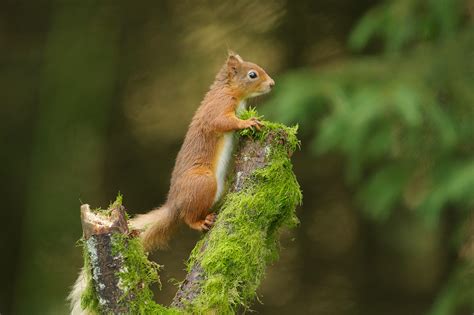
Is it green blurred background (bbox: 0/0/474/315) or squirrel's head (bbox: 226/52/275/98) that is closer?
squirrel's head (bbox: 226/52/275/98)

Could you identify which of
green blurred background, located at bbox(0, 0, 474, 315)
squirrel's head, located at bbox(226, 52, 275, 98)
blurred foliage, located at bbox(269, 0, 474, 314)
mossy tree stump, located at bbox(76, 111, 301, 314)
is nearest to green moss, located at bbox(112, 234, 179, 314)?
mossy tree stump, located at bbox(76, 111, 301, 314)

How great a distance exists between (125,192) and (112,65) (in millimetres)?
1693

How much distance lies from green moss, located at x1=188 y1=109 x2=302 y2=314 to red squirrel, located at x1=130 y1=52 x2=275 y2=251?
192 millimetres

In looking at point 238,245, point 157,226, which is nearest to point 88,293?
point 238,245

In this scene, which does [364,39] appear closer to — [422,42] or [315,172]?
[422,42]

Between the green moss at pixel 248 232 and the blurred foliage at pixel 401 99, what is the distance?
6.17ft

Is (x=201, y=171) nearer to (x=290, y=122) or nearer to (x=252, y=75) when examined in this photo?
(x=252, y=75)

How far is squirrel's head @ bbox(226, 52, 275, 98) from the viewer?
389 cm

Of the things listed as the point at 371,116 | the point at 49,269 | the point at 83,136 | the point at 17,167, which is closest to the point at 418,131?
the point at 371,116

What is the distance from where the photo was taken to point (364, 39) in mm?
5348

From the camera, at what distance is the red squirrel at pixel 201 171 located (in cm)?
341

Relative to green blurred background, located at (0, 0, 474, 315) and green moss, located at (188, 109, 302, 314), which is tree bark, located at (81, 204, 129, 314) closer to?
green moss, located at (188, 109, 302, 314)

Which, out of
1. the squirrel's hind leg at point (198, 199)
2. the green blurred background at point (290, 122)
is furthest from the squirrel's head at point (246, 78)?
the green blurred background at point (290, 122)

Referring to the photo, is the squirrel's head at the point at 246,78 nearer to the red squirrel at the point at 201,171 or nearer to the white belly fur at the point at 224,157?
the red squirrel at the point at 201,171
